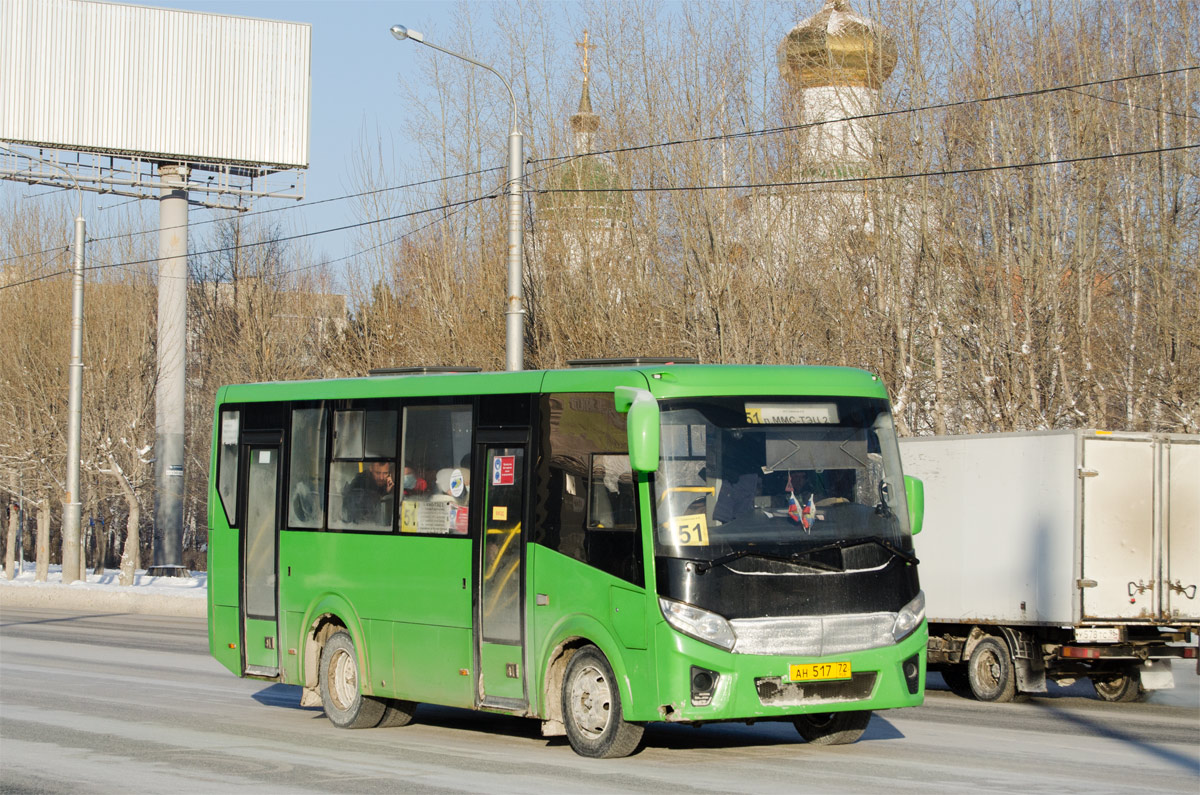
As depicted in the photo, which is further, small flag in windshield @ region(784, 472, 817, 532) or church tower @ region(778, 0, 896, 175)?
church tower @ region(778, 0, 896, 175)

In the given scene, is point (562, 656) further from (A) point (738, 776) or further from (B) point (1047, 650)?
(B) point (1047, 650)

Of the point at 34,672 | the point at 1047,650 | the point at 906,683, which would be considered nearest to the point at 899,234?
the point at 1047,650

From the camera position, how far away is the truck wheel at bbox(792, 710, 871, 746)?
1080cm

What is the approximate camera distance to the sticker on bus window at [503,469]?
11.1 metres

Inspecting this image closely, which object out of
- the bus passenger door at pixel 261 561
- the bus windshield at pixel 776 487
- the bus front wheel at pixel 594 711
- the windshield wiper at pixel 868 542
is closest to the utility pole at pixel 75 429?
the bus passenger door at pixel 261 561

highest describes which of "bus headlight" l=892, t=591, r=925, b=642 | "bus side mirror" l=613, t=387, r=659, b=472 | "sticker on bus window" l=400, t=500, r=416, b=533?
"bus side mirror" l=613, t=387, r=659, b=472

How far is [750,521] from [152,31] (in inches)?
1587

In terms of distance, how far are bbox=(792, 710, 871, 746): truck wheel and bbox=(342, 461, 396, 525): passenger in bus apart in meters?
3.56

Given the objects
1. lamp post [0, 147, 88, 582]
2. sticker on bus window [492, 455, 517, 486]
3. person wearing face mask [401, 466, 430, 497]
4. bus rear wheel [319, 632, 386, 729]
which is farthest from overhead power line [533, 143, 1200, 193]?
bus rear wheel [319, 632, 386, 729]

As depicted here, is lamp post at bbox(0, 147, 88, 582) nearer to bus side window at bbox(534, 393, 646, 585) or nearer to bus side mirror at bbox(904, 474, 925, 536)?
bus side window at bbox(534, 393, 646, 585)

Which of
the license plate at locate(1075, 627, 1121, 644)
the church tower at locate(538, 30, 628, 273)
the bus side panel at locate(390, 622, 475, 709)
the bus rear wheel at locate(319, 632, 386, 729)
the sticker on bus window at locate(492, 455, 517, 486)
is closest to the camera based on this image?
the sticker on bus window at locate(492, 455, 517, 486)

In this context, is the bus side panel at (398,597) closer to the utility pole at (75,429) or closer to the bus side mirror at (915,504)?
the bus side mirror at (915,504)

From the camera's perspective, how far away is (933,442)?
53.2 feet

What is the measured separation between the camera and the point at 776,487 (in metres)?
9.96
